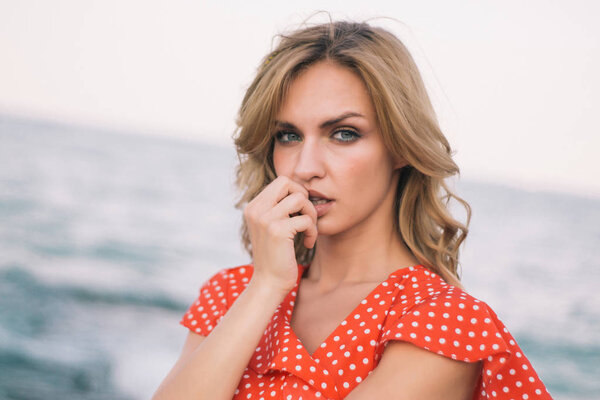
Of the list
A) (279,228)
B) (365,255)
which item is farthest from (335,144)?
(365,255)

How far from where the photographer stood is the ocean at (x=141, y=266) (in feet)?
27.0

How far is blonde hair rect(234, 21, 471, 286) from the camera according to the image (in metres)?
2.36

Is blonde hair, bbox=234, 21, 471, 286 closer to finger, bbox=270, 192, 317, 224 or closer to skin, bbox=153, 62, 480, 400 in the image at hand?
skin, bbox=153, 62, 480, 400

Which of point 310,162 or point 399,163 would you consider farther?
point 399,163

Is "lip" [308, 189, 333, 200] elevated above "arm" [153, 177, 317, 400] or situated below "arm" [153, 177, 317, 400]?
above

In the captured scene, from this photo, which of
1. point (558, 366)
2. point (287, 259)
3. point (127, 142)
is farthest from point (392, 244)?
point (127, 142)

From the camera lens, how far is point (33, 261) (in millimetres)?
12555

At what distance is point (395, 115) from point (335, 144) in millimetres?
269

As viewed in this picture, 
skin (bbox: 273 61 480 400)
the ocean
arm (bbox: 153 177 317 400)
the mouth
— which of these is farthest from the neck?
the ocean

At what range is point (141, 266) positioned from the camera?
1360cm

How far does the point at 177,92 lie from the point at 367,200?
76.3 ft

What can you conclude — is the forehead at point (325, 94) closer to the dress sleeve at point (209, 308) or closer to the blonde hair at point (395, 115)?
the blonde hair at point (395, 115)

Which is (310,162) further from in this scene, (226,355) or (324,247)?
(226,355)

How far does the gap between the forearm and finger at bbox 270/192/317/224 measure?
30cm
